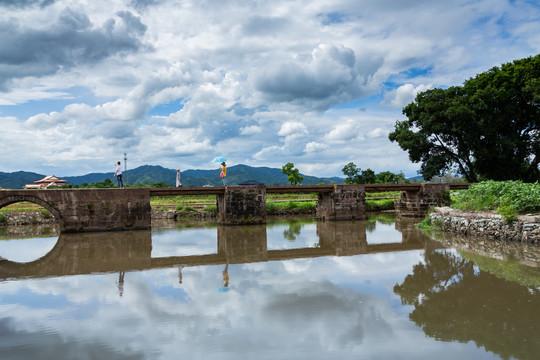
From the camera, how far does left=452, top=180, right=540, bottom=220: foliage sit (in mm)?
12055

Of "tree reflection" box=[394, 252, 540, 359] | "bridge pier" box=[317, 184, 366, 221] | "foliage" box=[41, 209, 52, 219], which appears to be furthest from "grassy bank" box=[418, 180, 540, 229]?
"foliage" box=[41, 209, 52, 219]

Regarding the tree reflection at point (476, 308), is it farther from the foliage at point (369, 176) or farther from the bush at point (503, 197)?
the foliage at point (369, 176)

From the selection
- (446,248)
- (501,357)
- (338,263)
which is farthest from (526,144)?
(501,357)

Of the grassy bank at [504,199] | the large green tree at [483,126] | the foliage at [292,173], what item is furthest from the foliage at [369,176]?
the grassy bank at [504,199]

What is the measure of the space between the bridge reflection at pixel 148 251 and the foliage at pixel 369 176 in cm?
3013

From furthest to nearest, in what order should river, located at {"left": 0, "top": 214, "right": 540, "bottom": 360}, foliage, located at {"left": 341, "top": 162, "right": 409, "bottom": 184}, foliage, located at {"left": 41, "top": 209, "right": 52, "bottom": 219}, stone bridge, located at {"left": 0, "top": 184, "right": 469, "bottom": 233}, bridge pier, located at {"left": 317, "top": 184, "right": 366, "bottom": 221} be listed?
foliage, located at {"left": 341, "top": 162, "right": 409, "bottom": 184}
foliage, located at {"left": 41, "top": 209, "right": 52, "bottom": 219}
bridge pier, located at {"left": 317, "top": 184, "right": 366, "bottom": 221}
stone bridge, located at {"left": 0, "top": 184, "right": 469, "bottom": 233}
river, located at {"left": 0, "top": 214, "right": 540, "bottom": 360}

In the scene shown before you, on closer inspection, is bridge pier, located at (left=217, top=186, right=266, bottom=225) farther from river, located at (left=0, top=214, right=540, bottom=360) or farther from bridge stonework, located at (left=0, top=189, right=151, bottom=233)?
river, located at (left=0, top=214, right=540, bottom=360)

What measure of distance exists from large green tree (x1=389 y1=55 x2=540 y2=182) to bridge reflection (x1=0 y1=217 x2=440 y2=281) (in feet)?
39.8

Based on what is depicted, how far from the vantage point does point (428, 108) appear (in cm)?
2600

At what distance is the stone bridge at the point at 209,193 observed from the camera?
1706 cm

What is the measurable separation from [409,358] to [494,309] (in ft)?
7.53

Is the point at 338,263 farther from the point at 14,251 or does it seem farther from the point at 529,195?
the point at 14,251

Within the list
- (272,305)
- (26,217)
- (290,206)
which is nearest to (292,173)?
(290,206)

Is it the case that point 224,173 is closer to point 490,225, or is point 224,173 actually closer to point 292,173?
point 490,225
